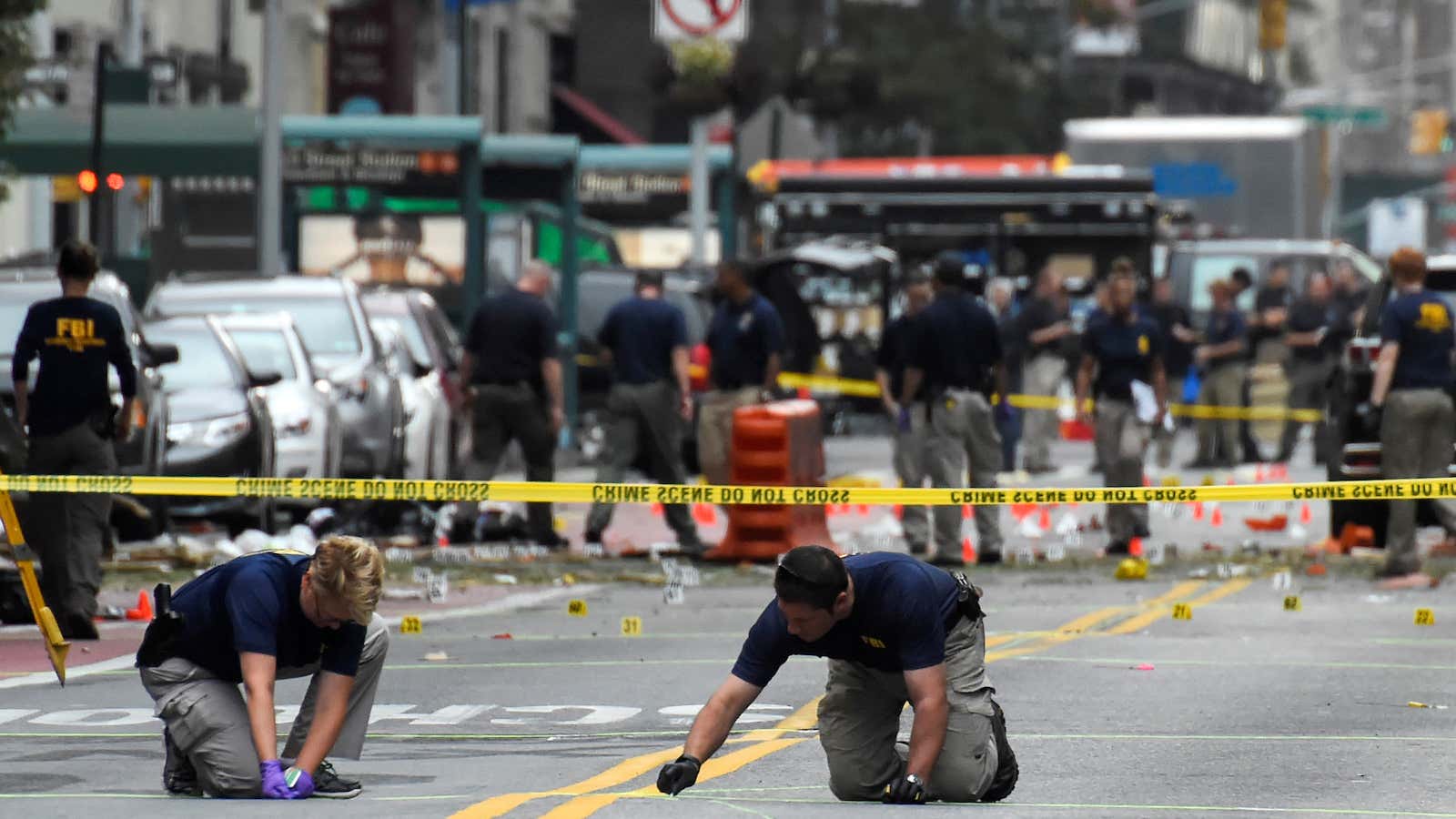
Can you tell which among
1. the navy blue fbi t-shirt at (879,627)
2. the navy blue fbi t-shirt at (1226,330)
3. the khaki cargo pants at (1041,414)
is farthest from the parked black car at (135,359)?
the navy blue fbi t-shirt at (1226,330)

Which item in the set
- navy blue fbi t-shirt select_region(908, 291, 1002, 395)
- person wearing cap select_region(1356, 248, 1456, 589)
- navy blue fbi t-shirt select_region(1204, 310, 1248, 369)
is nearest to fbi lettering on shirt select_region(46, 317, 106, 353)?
navy blue fbi t-shirt select_region(908, 291, 1002, 395)

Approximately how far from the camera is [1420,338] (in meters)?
17.2

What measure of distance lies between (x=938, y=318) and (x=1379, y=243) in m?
86.4

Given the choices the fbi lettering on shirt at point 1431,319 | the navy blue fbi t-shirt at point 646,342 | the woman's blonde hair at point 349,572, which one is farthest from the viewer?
the navy blue fbi t-shirt at point 646,342

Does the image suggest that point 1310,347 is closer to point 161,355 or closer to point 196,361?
point 196,361

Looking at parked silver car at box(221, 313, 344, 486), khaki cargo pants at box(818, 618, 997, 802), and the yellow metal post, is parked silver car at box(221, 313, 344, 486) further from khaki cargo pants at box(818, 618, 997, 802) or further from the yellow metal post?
khaki cargo pants at box(818, 618, 997, 802)

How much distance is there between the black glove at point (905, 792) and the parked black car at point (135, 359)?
8595 mm

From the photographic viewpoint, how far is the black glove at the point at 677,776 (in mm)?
8648

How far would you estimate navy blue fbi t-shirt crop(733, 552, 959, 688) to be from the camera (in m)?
8.93

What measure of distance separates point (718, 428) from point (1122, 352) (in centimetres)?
269

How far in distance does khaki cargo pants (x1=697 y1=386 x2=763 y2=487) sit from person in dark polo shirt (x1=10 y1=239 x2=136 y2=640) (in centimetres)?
641

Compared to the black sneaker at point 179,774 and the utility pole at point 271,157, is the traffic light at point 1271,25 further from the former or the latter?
the black sneaker at point 179,774

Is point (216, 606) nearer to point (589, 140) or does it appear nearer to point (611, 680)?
point (611, 680)

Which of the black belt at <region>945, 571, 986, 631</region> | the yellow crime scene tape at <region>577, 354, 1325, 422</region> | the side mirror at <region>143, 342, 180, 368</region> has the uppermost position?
the black belt at <region>945, 571, 986, 631</region>
